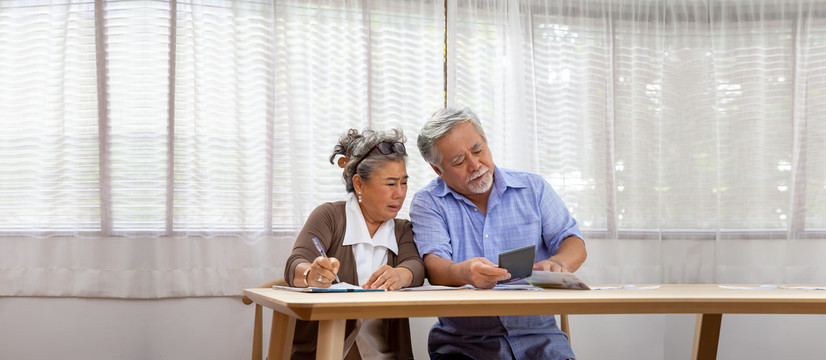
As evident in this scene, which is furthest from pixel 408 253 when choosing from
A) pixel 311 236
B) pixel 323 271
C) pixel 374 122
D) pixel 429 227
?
pixel 374 122

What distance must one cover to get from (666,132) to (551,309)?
219 cm

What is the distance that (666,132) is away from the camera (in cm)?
324

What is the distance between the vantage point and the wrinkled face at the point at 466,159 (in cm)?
215

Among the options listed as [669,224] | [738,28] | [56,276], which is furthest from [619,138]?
[56,276]

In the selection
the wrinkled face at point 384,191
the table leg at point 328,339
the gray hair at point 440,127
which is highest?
the gray hair at point 440,127

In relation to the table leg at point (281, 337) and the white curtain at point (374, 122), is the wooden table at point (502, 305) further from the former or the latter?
the white curtain at point (374, 122)

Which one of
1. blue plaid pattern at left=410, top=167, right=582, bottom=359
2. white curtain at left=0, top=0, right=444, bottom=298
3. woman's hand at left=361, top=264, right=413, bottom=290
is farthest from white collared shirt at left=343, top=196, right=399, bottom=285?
white curtain at left=0, top=0, right=444, bottom=298

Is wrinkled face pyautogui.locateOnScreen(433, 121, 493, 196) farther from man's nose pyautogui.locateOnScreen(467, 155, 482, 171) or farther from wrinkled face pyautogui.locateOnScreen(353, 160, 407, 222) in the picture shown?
wrinkled face pyautogui.locateOnScreen(353, 160, 407, 222)

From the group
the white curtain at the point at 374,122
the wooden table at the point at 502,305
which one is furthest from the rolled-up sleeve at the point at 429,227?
the white curtain at the point at 374,122

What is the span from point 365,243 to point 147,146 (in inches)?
49.1

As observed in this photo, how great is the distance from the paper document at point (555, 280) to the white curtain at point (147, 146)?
4.73 ft

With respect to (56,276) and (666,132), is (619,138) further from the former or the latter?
(56,276)

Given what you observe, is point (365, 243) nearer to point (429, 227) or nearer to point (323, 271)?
point (429, 227)

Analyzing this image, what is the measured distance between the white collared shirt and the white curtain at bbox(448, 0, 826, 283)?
3.44 ft
